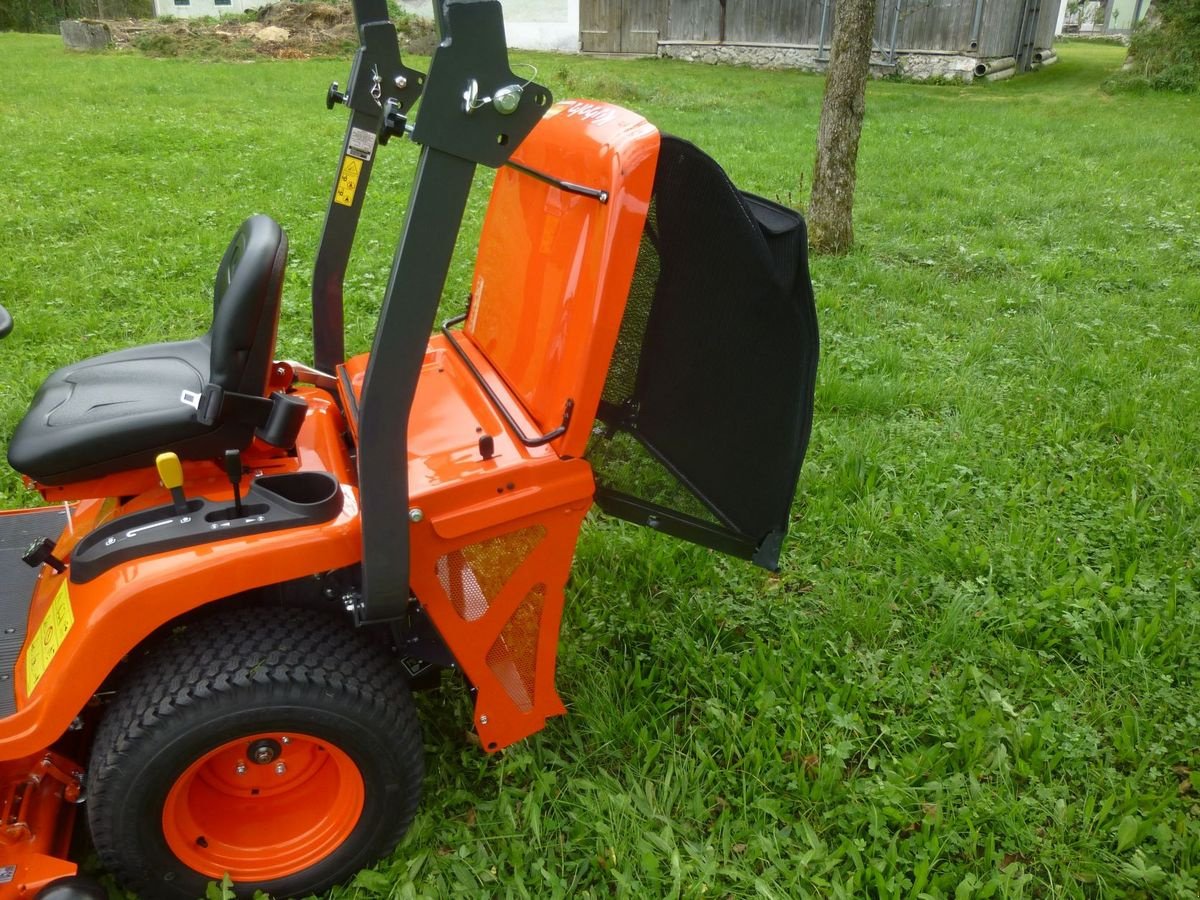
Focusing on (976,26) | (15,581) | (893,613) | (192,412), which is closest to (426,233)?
(192,412)

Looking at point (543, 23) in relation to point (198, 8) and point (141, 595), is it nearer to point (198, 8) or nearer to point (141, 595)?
point (198, 8)

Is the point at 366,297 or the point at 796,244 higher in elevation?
the point at 796,244

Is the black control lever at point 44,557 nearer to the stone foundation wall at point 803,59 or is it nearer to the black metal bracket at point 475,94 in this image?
the black metal bracket at point 475,94

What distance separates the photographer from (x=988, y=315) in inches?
188

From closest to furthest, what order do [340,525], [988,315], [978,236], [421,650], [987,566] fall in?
[340,525]
[421,650]
[987,566]
[988,315]
[978,236]

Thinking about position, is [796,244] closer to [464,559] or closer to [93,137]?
[464,559]

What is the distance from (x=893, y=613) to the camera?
2.70m

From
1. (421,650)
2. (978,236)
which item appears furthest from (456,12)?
(978,236)

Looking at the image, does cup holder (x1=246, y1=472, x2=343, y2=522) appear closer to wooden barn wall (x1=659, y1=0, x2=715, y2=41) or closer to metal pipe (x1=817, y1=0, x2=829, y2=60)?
metal pipe (x1=817, y1=0, x2=829, y2=60)

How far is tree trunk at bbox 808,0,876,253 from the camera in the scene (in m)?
5.26

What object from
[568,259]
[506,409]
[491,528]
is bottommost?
[491,528]

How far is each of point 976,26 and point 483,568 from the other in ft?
56.6

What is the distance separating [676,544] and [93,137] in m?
8.38

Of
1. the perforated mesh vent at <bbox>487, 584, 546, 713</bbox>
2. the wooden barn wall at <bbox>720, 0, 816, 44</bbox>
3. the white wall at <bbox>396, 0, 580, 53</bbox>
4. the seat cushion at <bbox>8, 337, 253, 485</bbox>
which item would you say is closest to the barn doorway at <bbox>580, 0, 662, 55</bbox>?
the white wall at <bbox>396, 0, 580, 53</bbox>
